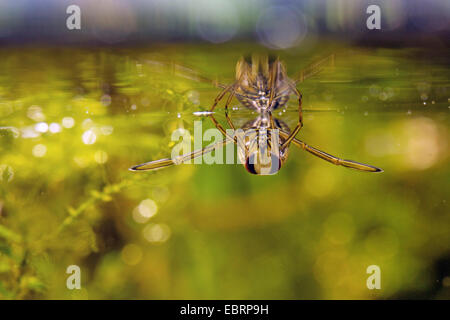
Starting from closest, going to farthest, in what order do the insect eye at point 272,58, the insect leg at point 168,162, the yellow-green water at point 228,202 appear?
1. the insect leg at point 168,162
2. the insect eye at point 272,58
3. the yellow-green water at point 228,202

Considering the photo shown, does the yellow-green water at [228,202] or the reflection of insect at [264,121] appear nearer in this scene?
the reflection of insect at [264,121]

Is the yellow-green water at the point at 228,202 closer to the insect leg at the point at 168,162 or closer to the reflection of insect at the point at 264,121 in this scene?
the reflection of insect at the point at 264,121

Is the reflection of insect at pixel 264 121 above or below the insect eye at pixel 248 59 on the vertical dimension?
below

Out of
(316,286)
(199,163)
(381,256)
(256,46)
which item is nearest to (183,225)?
(199,163)

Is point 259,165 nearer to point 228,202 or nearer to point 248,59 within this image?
point 248,59

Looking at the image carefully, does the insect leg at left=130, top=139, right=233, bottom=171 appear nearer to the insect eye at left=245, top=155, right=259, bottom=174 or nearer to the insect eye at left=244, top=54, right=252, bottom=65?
the insect eye at left=245, top=155, right=259, bottom=174

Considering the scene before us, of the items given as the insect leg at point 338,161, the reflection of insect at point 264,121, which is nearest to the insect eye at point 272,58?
the reflection of insect at point 264,121
